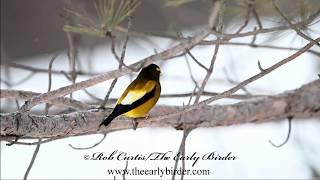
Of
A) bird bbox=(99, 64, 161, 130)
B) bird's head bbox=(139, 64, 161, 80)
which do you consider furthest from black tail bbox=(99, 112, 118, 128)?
bird's head bbox=(139, 64, 161, 80)

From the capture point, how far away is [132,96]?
1.41 meters

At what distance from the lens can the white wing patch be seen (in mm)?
1355

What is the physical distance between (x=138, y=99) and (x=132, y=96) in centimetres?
2

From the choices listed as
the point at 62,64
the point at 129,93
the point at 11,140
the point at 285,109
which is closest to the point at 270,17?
the point at 285,109

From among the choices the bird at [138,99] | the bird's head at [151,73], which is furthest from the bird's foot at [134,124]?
the bird's head at [151,73]

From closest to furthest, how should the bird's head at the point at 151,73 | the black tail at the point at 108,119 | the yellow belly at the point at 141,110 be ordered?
the black tail at the point at 108,119
the yellow belly at the point at 141,110
the bird's head at the point at 151,73

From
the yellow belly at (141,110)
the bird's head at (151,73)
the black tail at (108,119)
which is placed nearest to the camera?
the black tail at (108,119)

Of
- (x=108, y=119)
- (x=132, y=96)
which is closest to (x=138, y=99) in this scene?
(x=132, y=96)

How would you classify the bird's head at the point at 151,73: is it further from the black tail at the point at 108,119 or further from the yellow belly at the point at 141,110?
the black tail at the point at 108,119

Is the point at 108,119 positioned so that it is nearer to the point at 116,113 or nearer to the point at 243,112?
the point at 116,113

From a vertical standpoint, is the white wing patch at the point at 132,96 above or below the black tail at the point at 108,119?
above

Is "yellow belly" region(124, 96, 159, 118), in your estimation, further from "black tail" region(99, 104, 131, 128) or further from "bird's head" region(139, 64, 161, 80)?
"bird's head" region(139, 64, 161, 80)

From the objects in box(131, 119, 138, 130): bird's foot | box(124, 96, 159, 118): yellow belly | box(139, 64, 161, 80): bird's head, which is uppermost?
box(139, 64, 161, 80): bird's head

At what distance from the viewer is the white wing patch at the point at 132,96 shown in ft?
4.45
